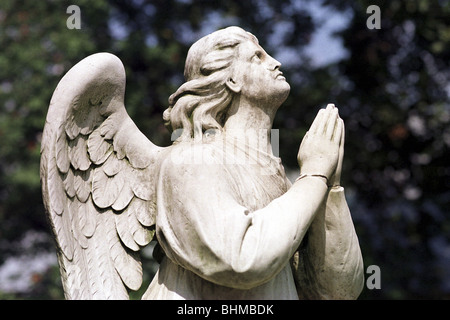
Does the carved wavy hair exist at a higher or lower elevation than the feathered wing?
higher

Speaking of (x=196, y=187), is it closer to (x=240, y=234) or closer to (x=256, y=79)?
(x=240, y=234)

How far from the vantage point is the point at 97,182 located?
369cm

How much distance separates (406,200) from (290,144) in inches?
68.0

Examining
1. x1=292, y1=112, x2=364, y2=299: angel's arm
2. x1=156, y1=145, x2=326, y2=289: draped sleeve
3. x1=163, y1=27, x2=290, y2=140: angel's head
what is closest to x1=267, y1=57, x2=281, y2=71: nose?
x1=163, y1=27, x2=290, y2=140: angel's head

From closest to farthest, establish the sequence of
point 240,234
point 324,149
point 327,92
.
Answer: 1. point 240,234
2. point 324,149
3. point 327,92

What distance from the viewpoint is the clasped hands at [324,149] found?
3.44m

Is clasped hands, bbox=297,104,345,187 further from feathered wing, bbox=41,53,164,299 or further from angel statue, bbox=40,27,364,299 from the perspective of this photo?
feathered wing, bbox=41,53,164,299

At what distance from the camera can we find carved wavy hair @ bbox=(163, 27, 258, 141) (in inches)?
143

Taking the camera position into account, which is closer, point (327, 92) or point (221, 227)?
point (221, 227)

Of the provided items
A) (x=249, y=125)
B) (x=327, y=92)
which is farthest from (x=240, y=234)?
(x=327, y=92)

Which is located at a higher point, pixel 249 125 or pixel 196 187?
pixel 249 125

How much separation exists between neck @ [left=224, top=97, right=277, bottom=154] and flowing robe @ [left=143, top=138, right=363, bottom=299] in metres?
0.07

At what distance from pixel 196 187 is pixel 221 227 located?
0.23m

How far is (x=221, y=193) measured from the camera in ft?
10.7
